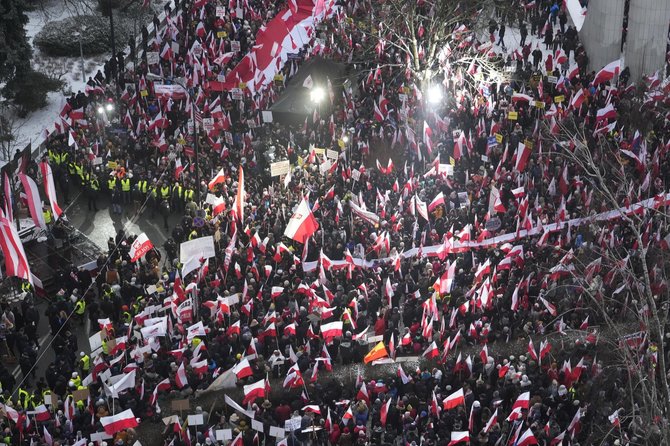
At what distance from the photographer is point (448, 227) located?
33.7 metres

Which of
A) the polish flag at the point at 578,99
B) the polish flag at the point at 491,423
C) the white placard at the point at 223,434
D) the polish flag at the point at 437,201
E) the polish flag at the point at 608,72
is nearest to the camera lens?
the polish flag at the point at 491,423

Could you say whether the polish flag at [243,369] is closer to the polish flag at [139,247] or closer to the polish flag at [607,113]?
the polish flag at [139,247]

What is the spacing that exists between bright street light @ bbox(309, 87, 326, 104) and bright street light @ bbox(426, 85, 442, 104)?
3.89m

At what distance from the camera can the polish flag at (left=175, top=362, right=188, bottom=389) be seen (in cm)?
2728

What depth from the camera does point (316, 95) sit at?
4141 centimetres

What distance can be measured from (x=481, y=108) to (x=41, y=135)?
1735 cm

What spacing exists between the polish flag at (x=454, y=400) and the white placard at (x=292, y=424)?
3355mm

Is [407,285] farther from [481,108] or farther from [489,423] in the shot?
[481,108]

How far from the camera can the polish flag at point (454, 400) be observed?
25609 mm

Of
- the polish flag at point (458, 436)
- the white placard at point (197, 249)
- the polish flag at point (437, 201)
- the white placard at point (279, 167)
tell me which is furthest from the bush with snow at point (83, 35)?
the polish flag at point (458, 436)

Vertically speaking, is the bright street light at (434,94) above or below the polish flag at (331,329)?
above

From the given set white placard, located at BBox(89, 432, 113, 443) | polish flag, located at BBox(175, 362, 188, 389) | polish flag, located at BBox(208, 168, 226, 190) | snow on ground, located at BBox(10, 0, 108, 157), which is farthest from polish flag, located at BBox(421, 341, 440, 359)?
snow on ground, located at BBox(10, 0, 108, 157)

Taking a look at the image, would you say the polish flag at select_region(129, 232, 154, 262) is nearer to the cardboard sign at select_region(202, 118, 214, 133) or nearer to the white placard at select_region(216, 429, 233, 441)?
the white placard at select_region(216, 429, 233, 441)

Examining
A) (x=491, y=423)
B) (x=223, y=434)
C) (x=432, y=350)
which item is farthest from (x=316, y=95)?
(x=491, y=423)
